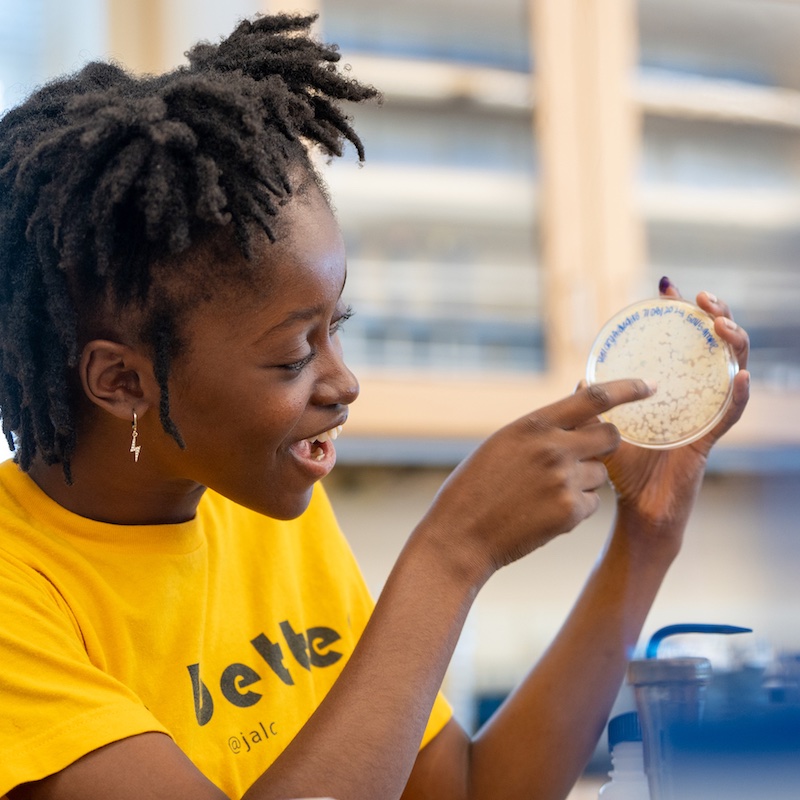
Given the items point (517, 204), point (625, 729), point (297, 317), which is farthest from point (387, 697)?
point (517, 204)

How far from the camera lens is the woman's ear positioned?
77 centimetres

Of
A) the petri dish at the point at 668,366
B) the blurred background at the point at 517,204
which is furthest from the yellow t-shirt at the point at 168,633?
the blurred background at the point at 517,204

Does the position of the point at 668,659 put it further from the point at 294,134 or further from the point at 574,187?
the point at 574,187

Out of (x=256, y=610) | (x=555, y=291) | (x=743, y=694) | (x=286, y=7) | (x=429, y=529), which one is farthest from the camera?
(x=555, y=291)

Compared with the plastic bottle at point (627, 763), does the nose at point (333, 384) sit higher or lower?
higher

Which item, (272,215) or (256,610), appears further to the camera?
(256,610)

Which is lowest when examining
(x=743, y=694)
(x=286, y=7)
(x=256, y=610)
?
(x=743, y=694)

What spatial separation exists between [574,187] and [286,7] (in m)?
0.60

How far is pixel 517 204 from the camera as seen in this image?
80.4 inches

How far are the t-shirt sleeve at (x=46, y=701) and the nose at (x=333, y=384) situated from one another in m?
0.24

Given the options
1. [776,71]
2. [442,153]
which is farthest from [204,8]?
[776,71]

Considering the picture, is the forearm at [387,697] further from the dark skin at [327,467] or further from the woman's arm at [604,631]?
the woman's arm at [604,631]

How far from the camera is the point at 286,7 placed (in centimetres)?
179

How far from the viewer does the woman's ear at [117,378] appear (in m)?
0.77
